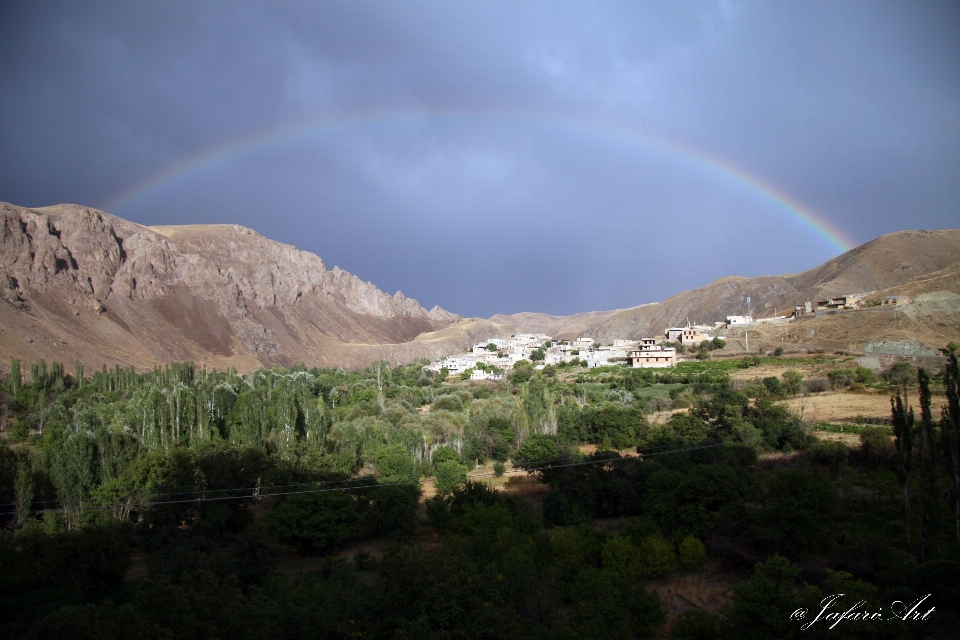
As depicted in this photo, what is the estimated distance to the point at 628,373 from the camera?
179 feet

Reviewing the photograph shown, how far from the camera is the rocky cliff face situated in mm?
72375

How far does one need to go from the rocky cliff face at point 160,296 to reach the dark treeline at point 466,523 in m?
43.2

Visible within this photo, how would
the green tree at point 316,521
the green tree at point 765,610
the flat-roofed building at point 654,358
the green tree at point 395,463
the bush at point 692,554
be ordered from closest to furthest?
the green tree at point 765,610, the bush at point 692,554, the green tree at point 316,521, the green tree at point 395,463, the flat-roofed building at point 654,358

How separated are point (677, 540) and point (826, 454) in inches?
428

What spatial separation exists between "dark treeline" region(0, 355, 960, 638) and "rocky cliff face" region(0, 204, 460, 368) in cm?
4325

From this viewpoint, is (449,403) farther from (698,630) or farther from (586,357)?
(698,630)

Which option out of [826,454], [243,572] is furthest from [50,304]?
[826,454]

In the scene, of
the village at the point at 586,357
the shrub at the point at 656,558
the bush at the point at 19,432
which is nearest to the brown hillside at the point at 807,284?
the village at the point at 586,357

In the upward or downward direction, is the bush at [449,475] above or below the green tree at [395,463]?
→ below

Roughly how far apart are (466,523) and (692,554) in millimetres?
7032

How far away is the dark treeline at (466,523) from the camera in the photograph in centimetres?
1095

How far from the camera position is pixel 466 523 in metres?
19.3

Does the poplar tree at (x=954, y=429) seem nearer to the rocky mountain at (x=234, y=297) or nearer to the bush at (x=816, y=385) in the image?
the bush at (x=816, y=385)

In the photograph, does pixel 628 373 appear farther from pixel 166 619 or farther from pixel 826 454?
pixel 166 619
